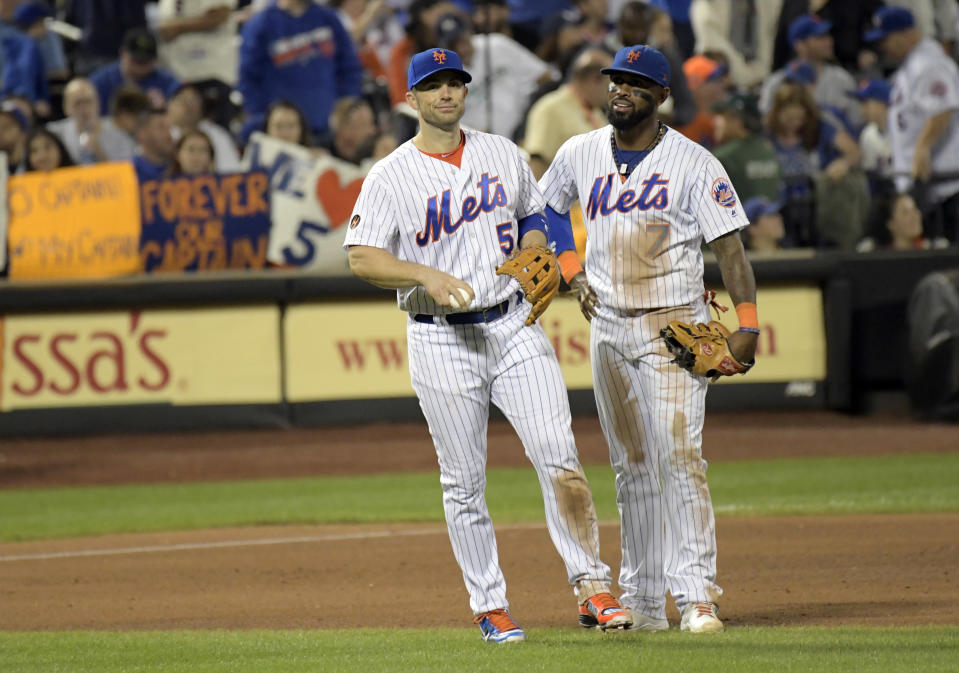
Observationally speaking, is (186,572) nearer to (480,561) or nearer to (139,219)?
(480,561)

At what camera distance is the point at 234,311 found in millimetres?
13164

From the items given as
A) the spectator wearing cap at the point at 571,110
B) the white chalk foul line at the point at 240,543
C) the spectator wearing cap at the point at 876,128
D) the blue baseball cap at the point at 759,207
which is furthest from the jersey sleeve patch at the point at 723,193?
the spectator wearing cap at the point at 876,128

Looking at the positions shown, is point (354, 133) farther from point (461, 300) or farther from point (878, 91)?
point (461, 300)

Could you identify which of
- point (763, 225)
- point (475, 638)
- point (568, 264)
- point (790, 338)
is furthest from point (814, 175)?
point (475, 638)

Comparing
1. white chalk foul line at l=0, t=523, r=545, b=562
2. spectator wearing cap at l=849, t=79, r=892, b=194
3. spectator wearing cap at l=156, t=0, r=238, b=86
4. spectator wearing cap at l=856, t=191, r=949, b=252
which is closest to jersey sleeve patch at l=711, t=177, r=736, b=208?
white chalk foul line at l=0, t=523, r=545, b=562

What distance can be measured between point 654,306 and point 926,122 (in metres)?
8.34

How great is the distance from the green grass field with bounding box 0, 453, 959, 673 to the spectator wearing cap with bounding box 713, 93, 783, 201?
9.25ft

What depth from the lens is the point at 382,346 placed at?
13.1 meters

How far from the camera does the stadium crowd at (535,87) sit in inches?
526

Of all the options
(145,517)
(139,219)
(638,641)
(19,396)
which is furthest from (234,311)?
(638,641)

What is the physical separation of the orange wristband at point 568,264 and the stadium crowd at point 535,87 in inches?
233

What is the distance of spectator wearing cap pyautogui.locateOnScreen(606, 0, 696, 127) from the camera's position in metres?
13.6

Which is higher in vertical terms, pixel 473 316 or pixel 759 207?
pixel 759 207

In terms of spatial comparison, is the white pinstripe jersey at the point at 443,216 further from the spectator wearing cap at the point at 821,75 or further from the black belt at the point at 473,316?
the spectator wearing cap at the point at 821,75
